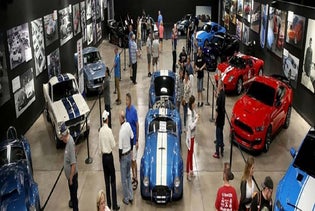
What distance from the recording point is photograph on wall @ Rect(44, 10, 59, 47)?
14.6 meters

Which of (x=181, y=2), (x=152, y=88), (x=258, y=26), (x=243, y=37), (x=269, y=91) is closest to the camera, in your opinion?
(x=269, y=91)

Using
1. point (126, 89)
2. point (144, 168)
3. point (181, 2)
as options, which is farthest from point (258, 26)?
point (181, 2)

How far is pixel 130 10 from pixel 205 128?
2410cm

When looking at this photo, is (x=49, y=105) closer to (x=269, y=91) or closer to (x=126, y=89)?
(x=126, y=89)

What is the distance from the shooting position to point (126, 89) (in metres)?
16.3

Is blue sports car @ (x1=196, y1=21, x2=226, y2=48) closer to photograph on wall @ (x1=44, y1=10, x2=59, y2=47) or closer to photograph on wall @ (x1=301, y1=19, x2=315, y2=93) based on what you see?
photograph on wall @ (x1=301, y1=19, x2=315, y2=93)

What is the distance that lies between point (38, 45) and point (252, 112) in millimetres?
7863


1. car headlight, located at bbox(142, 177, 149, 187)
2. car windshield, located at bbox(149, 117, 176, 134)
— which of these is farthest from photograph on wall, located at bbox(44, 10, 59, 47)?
car headlight, located at bbox(142, 177, 149, 187)

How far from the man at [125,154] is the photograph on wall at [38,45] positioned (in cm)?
685

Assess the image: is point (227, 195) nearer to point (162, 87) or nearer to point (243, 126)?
point (243, 126)

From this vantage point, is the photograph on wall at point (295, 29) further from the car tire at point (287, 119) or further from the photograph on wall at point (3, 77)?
the photograph on wall at point (3, 77)

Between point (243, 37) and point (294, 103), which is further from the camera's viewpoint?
point (243, 37)

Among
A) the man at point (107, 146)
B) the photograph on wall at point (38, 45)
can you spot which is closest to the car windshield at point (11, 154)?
the man at point (107, 146)

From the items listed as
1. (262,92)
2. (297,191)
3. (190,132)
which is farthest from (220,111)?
(297,191)
